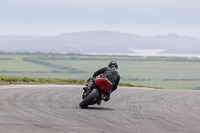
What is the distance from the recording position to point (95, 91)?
1633 centimetres

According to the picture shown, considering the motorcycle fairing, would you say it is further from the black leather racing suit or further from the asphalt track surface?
the asphalt track surface

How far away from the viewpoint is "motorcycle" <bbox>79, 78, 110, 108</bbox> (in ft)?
52.6

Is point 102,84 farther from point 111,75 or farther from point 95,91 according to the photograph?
point 111,75

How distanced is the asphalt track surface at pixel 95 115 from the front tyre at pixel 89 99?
27 centimetres

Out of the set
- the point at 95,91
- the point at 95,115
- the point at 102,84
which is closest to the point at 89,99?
the point at 95,91

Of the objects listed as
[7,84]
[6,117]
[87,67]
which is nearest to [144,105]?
[6,117]

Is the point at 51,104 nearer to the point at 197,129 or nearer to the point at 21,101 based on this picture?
the point at 21,101

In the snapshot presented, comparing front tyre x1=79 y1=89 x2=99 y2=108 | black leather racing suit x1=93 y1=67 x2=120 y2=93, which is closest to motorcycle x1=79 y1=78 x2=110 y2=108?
front tyre x1=79 y1=89 x2=99 y2=108

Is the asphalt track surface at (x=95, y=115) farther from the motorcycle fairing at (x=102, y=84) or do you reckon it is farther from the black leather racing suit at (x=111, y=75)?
the black leather racing suit at (x=111, y=75)

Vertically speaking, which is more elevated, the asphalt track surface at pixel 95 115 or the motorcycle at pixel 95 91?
the motorcycle at pixel 95 91

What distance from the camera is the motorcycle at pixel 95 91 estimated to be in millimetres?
16025

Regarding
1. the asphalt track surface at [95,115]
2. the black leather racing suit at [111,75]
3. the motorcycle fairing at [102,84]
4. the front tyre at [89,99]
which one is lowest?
the asphalt track surface at [95,115]

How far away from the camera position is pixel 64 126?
11.5 meters

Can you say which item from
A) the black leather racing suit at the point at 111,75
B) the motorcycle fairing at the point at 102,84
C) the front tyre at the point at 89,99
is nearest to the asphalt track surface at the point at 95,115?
the front tyre at the point at 89,99
